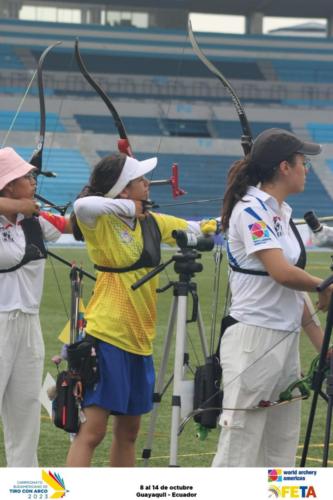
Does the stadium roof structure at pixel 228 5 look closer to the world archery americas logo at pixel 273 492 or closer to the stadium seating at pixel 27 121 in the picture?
the stadium seating at pixel 27 121

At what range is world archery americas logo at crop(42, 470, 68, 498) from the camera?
402cm

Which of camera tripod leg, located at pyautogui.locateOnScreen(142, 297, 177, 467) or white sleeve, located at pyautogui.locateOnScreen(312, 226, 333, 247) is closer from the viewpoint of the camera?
white sleeve, located at pyautogui.locateOnScreen(312, 226, 333, 247)

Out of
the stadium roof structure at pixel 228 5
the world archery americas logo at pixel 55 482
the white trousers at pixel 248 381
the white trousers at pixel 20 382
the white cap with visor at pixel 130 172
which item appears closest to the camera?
the world archery americas logo at pixel 55 482

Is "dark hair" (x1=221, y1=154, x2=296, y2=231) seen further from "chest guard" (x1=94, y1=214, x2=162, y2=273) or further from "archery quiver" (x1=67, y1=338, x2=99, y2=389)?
"archery quiver" (x1=67, y1=338, x2=99, y2=389)

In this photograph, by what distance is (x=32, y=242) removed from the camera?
16.5 ft

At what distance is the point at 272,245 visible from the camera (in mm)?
4074

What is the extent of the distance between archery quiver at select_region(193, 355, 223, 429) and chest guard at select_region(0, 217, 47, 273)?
979 millimetres

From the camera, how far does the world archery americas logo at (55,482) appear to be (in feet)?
13.2

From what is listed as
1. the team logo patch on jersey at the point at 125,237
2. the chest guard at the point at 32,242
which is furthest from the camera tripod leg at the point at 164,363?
the chest guard at the point at 32,242

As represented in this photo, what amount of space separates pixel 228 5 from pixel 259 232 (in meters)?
45.2

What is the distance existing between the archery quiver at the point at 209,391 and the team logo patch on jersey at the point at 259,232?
0.52 meters

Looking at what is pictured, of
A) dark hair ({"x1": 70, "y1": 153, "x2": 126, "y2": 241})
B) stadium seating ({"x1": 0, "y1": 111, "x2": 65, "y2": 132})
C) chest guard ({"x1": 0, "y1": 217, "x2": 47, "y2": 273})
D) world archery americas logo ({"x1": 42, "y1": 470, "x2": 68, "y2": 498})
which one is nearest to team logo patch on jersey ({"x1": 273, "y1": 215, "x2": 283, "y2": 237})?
dark hair ({"x1": 70, "y1": 153, "x2": 126, "y2": 241})

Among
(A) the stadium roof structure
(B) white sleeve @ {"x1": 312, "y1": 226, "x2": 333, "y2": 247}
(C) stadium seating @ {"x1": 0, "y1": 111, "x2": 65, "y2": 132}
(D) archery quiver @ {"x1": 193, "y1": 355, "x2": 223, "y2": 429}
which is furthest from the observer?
(A) the stadium roof structure

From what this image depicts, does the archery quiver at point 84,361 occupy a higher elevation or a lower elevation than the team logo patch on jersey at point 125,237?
lower
